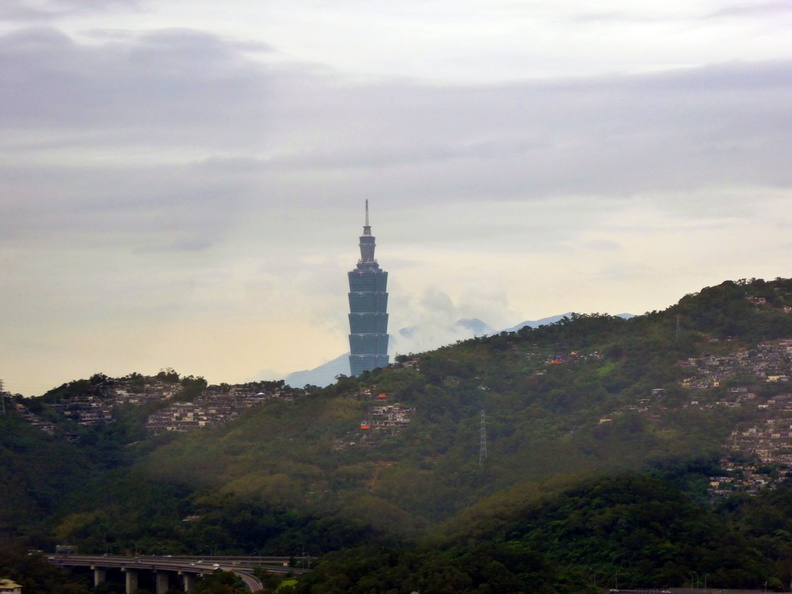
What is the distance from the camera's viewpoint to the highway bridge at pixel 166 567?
456ft

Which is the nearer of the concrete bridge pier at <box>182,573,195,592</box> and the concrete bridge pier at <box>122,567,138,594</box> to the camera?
the concrete bridge pier at <box>182,573,195,592</box>

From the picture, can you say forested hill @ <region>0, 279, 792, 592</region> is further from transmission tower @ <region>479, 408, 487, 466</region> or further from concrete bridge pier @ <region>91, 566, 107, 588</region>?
concrete bridge pier @ <region>91, 566, 107, 588</region>

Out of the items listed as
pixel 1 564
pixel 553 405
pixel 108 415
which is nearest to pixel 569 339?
pixel 553 405

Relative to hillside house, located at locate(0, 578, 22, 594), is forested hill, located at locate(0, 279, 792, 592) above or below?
above

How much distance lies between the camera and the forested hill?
136 meters

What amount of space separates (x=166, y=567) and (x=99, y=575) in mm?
5780

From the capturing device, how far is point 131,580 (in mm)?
142500

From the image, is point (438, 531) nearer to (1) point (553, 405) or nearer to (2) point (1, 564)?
(2) point (1, 564)

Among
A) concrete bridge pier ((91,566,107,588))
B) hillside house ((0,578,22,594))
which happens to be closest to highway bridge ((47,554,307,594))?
concrete bridge pier ((91,566,107,588))

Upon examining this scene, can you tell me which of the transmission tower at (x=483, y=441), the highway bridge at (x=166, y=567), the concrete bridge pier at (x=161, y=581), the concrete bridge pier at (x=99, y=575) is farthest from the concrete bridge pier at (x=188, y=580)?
the transmission tower at (x=483, y=441)

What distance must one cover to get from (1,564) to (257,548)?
70.4ft

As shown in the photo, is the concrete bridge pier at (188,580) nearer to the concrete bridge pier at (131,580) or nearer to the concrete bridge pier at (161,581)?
the concrete bridge pier at (161,581)

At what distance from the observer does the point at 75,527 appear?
158000 mm

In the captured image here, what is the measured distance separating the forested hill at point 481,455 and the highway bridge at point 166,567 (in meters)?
3.63
